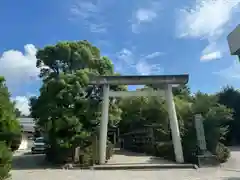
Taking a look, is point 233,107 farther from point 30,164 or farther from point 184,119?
point 30,164

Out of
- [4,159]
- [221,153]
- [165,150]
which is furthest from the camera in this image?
[165,150]

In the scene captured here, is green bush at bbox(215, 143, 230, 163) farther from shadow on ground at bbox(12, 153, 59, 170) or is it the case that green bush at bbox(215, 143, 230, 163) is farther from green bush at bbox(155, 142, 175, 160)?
shadow on ground at bbox(12, 153, 59, 170)


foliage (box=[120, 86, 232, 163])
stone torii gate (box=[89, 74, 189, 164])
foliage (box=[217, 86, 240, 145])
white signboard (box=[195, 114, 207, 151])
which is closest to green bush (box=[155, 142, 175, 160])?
foliage (box=[120, 86, 232, 163])

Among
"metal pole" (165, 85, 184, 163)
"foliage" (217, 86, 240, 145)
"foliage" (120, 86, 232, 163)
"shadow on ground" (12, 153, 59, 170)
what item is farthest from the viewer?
"foliage" (217, 86, 240, 145)

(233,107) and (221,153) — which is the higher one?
(233,107)

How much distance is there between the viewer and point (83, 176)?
1033 centimetres

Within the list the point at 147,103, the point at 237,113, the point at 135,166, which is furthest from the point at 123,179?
the point at 237,113

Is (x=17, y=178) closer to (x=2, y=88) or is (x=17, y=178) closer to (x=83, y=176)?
(x=83, y=176)

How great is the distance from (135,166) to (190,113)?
6490 millimetres

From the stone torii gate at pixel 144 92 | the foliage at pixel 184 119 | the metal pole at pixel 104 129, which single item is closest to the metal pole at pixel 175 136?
the stone torii gate at pixel 144 92

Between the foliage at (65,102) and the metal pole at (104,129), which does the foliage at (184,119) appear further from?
the foliage at (65,102)

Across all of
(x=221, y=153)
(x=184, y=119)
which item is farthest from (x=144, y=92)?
(x=221, y=153)

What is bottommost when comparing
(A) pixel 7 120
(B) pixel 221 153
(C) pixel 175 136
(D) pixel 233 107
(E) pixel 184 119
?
(B) pixel 221 153

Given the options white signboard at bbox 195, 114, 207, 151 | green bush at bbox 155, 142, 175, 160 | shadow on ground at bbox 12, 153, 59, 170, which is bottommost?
shadow on ground at bbox 12, 153, 59, 170
